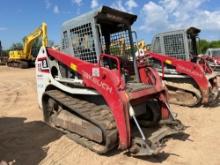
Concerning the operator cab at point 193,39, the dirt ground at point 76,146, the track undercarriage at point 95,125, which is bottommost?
the dirt ground at point 76,146

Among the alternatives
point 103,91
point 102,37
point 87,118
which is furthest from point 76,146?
point 102,37

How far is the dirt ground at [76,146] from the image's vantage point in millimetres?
5246

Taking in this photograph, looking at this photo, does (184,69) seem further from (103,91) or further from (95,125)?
(95,125)

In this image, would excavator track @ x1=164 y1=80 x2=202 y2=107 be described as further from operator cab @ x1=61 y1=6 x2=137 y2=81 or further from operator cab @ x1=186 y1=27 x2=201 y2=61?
operator cab @ x1=61 y1=6 x2=137 y2=81

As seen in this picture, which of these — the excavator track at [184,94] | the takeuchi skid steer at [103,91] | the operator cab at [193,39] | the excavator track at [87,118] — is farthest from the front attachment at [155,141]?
the operator cab at [193,39]

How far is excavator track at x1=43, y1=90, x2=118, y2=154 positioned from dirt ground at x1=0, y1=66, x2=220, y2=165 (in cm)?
13

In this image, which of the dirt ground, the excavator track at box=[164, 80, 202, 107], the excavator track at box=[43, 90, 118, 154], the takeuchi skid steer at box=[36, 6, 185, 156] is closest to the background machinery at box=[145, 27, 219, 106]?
the excavator track at box=[164, 80, 202, 107]

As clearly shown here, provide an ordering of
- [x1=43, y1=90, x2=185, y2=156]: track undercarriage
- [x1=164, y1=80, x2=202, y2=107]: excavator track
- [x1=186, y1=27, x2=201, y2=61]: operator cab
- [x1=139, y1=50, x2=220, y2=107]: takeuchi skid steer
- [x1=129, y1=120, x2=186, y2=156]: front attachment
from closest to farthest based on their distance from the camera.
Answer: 1. [x1=129, y1=120, x2=186, y2=156]: front attachment
2. [x1=43, y1=90, x2=185, y2=156]: track undercarriage
3. [x1=139, y1=50, x2=220, y2=107]: takeuchi skid steer
4. [x1=164, y1=80, x2=202, y2=107]: excavator track
5. [x1=186, y1=27, x2=201, y2=61]: operator cab

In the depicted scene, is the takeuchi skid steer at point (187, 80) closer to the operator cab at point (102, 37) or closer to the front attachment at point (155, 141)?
the operator cab at point (102, 37)

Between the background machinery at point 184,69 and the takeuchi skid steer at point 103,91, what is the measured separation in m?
2.78

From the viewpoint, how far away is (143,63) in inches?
276

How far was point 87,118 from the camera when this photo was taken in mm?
5535

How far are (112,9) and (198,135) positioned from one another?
2.84m

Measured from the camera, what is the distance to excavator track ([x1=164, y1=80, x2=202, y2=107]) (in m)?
9.19
